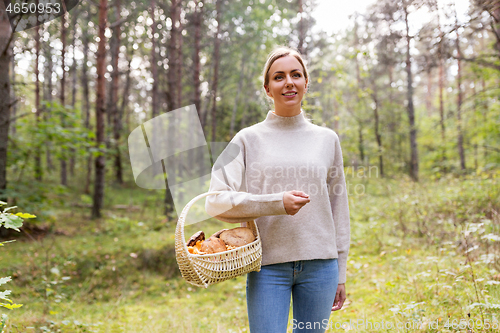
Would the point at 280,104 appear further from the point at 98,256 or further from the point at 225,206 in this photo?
the point at 98,256

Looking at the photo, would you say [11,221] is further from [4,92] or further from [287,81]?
[4,92]

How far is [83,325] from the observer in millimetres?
3348

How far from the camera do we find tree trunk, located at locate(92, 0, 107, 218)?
296 inches

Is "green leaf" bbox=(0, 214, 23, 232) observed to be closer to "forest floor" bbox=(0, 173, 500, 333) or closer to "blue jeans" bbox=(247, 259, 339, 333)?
"blue jeans" bbox=(247, 259, 339, 333)

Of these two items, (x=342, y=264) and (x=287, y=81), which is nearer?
(x=287, y=81)

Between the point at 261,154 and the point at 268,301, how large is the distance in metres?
0.70

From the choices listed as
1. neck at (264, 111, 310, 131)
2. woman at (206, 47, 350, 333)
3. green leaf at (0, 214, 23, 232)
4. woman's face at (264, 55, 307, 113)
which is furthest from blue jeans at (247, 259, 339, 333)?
green leaf at (0, 214, 23, 232)

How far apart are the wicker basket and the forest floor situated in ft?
1.86

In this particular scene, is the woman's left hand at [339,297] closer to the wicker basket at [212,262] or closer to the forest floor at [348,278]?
the forest floor at [348,278]

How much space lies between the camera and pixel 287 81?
163 centimetres

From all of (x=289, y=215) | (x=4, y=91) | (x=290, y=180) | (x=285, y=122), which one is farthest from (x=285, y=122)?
(x=4, y=91)

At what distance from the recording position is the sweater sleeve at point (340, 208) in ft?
5.79

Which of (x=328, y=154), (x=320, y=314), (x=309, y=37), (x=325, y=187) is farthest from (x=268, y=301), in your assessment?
(x=309, y=37)

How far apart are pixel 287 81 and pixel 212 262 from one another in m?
0.92
